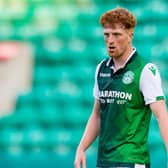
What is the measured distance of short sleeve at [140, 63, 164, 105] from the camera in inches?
158

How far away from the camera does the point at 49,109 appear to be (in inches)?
352

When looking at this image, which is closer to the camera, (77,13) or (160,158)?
(160,158)

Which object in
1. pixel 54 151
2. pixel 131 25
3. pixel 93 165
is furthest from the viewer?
pixel 54 151

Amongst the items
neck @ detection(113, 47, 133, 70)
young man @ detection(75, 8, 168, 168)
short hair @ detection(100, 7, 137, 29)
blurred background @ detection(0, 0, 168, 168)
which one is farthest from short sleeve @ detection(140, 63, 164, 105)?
blurred background @ detection(0, 0, 168, 168)

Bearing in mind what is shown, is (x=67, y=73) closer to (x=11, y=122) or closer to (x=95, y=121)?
(x=11, y=122)

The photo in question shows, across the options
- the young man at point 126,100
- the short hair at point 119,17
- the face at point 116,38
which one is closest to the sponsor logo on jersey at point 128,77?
the young man at point 126,100

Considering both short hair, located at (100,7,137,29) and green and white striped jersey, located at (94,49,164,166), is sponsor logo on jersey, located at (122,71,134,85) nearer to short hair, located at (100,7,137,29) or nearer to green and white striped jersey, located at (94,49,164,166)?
green and white striped jersey, located at (94,49,164,166)

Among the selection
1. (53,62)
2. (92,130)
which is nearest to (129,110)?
(92,130)

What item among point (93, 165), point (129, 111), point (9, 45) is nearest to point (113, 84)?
point (129, 111)

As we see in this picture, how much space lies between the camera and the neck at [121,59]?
4136mm

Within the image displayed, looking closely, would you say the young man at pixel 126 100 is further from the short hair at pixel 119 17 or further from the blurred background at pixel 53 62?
the blurred background at pixel 53 62

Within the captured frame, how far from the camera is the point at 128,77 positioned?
161 inches

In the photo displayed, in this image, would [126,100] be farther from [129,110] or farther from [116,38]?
[116,38]

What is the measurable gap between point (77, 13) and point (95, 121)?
5127 mm
